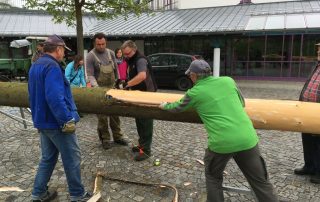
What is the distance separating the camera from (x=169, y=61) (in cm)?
1404

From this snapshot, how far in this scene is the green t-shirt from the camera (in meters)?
3.00

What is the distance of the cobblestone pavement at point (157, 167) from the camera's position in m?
4.00

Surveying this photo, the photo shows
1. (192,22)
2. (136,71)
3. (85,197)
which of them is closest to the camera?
(85,197)

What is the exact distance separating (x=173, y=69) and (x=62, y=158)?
421 inches

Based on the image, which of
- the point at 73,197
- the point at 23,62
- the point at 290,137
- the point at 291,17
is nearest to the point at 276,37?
the point at 291,17

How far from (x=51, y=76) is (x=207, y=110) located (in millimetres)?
1564

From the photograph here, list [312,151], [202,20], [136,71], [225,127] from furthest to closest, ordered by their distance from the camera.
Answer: [202,20]
[136,71]
[312,151]
[225,127]

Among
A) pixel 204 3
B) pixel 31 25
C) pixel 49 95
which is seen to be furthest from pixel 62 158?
pixel 204 3

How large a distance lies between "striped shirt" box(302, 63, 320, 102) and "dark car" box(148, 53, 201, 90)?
9.52 meters

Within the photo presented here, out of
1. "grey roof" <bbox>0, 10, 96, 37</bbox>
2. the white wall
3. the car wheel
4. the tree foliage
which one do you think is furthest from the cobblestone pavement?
the white wall

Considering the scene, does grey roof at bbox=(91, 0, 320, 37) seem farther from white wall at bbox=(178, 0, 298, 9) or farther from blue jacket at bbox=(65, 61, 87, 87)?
blue jacket at bbox=(65, 61, 87, 87)

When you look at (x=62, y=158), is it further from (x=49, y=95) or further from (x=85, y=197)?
(x=49, y=95)

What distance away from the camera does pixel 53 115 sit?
3.39 metres

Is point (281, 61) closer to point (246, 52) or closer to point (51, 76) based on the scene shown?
point (246, 52)
